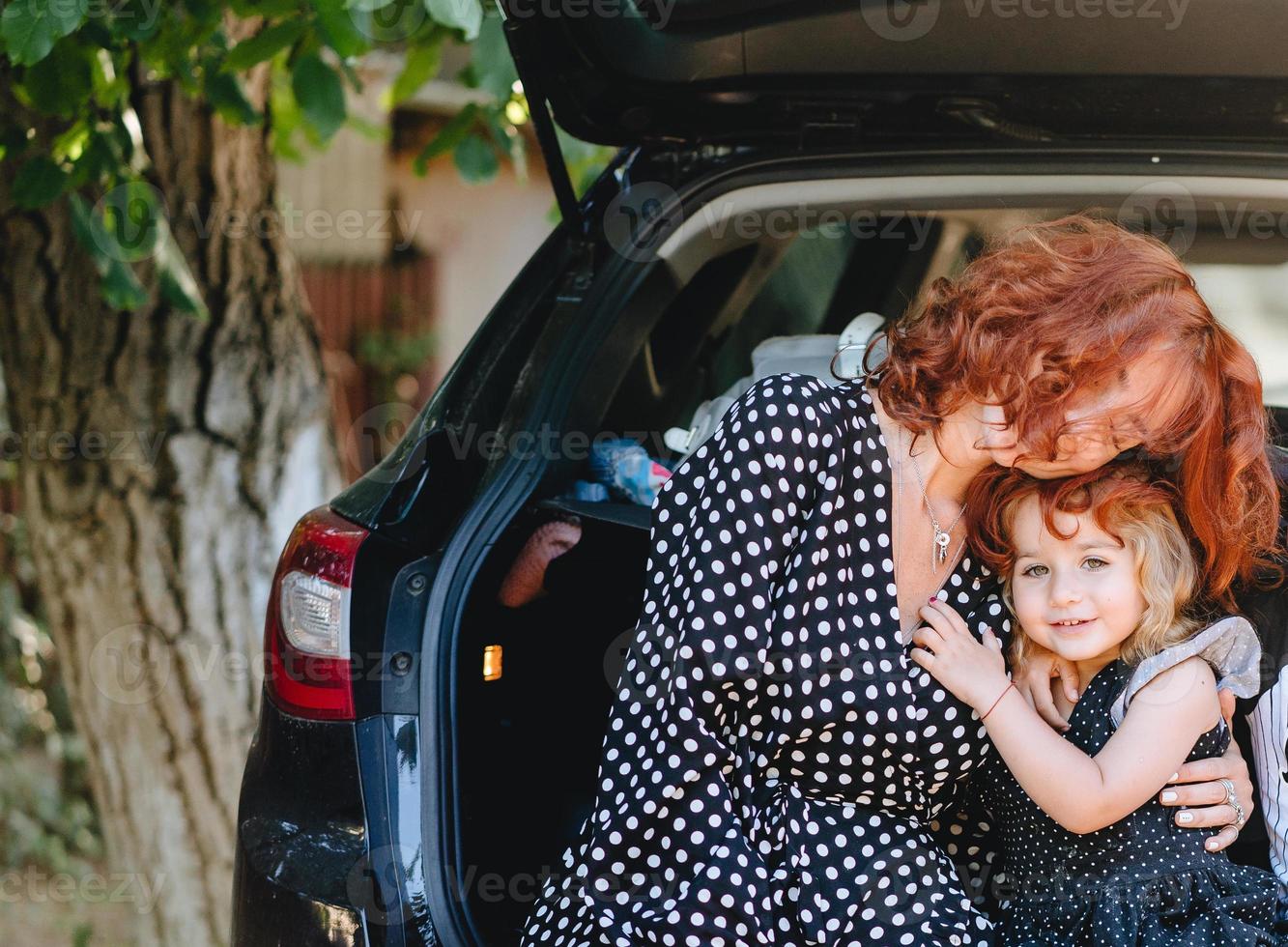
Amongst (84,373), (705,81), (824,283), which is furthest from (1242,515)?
(84,373)

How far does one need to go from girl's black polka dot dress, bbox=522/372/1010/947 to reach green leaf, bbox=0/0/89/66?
115cm

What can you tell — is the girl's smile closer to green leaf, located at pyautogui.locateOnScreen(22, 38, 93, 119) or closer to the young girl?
the young girl

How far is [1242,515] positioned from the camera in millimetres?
1512

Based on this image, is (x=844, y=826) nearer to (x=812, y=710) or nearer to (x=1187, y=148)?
(x=812, y=710)

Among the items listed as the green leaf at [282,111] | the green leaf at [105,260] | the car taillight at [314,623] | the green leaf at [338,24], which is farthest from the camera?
the green leaf at [282,111]

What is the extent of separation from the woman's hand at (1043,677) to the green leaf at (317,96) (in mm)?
1620

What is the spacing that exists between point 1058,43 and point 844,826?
106cm

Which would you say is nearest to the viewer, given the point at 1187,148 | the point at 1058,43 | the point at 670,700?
the point at 670,700

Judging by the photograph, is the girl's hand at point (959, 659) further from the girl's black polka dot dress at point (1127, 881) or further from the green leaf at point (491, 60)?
the green leaf at point (491, 60)

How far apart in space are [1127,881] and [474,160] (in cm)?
195

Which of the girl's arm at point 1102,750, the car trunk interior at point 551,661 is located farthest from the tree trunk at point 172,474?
the girl's arm at point 1102,750

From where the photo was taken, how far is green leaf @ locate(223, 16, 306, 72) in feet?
7.49

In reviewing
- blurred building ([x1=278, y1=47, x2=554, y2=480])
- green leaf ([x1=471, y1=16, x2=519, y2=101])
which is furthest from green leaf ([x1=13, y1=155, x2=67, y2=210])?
blurred building ([x1=278, y1=47, x2=554, y2=480])

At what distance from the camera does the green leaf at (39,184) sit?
2.42 m
